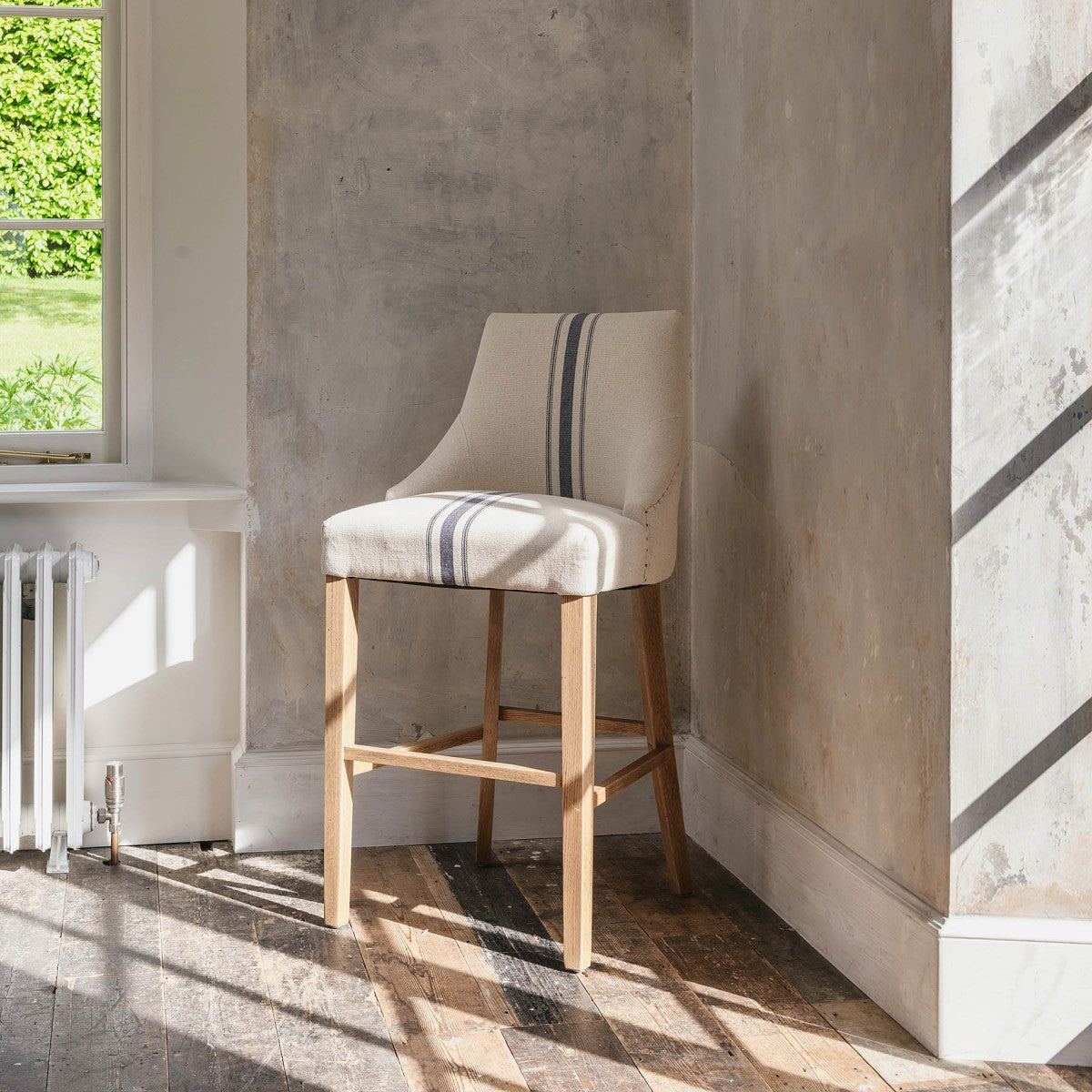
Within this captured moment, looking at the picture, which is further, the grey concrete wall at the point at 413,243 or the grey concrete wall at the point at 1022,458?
the grey concrete wall at the point at 413,243

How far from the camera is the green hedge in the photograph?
2455mm

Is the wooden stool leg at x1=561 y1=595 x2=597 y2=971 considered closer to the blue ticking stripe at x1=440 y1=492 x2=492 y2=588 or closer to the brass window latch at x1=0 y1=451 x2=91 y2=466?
the blue ticking stripe at x1=440 y1=492 x2=492 y2=588

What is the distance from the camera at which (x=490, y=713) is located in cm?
230

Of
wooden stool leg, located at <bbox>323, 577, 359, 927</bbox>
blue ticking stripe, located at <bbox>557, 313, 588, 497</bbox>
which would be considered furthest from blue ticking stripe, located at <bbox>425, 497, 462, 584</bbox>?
blue ticking stripe, located at <bbox>557, 313, 588, 497</bbox>

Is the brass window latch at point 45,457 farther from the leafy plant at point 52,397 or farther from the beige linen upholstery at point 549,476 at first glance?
the beige linen upholstery at point 549,476

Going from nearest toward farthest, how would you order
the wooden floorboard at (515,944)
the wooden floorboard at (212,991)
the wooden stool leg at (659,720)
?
the wooden floorboard at (212,991), the wooden floorboard at (515,944), the wooden stool leg at (659,720)

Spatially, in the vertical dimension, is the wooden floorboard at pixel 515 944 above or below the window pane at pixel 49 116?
below

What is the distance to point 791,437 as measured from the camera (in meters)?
2.08

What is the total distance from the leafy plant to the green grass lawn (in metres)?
0.02

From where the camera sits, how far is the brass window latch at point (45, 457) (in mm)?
2473

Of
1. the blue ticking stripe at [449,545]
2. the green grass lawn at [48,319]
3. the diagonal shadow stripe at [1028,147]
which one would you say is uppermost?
the diagonal shadow stripe at [1028,147]

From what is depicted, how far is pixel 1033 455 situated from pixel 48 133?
1.97 metres

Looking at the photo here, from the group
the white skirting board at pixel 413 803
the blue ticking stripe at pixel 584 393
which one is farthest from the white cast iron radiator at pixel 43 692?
the blue ticking stripe at pixel 584 393

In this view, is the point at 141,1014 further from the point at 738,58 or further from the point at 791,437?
the point at 738,58
